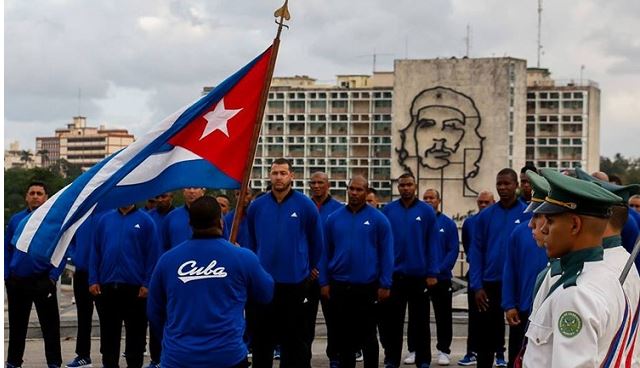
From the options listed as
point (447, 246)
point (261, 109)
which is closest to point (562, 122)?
point (447, 246)

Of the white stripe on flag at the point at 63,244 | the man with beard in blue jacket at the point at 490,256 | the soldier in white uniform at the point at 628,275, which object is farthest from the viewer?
the man with beard in blue jacket at the point at 490,256

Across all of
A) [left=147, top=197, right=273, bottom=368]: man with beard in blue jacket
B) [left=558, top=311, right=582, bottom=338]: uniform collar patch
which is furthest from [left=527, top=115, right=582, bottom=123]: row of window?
[left=558, top=311, right=582, bottom=338]: uniform collar patch

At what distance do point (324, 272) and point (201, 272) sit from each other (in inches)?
186

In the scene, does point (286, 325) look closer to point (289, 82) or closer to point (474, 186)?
point (474, 186)

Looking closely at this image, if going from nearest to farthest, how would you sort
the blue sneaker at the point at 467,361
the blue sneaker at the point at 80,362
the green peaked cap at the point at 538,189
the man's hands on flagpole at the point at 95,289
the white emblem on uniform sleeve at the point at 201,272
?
the green peaked cap at the point at 538,189 → the white emblem on uniform sleeve at the point at 201,272 → the man's hands on flagpole at the point at 95,289 → the blue sneaker at the point at 80,362 → the blue sneaker at the point at 467,361

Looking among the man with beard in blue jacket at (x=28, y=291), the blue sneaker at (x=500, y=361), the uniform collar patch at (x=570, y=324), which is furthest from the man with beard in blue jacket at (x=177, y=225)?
the uniform collar patch at (x=570, y=324)

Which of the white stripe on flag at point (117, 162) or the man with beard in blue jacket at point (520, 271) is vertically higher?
the white stripe on flag at point (117, 162)

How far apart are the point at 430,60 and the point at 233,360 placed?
112 metres

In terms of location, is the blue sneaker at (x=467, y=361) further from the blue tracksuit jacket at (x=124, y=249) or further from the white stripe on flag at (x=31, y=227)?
the white stripe on flag at (x=31, y=227)

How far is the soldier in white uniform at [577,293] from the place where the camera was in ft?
13.9

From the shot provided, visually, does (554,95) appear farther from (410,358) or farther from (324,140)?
(410,358)

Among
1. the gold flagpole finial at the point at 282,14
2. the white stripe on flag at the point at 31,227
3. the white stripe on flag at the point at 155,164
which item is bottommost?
the white stripe on flag at the point at 31,227

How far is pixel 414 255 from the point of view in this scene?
1294cm

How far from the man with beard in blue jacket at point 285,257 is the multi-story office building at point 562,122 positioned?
430 feet
